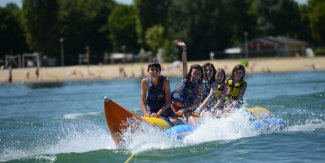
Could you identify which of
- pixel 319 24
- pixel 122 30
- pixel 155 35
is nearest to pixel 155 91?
pixel 155 35

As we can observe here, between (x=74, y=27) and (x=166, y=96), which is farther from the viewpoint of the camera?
(x=74, y=27)

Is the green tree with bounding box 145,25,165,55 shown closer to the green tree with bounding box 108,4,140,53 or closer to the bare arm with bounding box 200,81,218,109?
the green tree with bounding box 108,4,140,53

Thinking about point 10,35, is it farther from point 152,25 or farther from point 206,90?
point 206,90

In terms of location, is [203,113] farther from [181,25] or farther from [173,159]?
[181,25]

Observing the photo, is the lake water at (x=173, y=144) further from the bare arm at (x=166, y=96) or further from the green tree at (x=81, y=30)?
the green tree at (x=81, y=30)

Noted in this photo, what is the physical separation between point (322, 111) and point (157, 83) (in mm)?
5290

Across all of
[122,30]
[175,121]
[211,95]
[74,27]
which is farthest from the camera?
[122,30]

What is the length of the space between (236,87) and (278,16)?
1776 inches

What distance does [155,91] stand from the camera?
5.20 m

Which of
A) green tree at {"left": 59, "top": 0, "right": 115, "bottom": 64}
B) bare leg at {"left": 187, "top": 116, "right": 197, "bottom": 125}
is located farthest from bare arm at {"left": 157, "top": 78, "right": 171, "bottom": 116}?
green tree at {"left": 59, "top": 0, "right": 115, "bottom": 64}

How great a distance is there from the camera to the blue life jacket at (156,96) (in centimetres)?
519

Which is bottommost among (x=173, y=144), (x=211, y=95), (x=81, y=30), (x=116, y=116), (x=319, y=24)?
(x=173, y=144)

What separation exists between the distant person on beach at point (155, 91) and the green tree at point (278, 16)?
4563cm

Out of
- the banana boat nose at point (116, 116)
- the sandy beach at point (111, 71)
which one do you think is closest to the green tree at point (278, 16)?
the sandy beach at point (111, 71)
